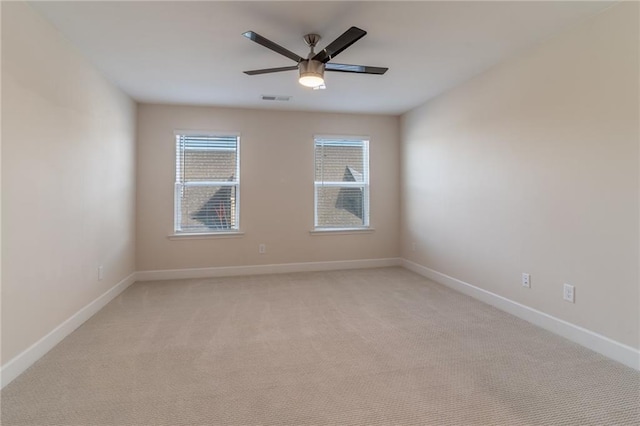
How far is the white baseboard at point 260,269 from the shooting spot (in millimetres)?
4414

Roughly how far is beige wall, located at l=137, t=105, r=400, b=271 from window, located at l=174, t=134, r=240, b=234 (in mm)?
117

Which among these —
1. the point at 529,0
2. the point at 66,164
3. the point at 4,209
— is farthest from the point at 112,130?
the point at 529,0

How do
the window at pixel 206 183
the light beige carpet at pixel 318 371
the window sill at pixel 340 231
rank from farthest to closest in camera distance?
the window sill at pixel 340 231 → the window at pixel 206 183 → the light beige carpet at pixel 318 371

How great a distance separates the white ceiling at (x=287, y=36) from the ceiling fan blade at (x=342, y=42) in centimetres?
27

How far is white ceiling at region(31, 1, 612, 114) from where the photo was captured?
86.7 inches

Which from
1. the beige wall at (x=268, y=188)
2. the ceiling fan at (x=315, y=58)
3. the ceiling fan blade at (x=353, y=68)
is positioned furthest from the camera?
the beige wall at (x=268, y=188)

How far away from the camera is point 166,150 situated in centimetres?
441

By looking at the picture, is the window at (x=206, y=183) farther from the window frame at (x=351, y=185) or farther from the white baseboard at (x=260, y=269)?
the window frame at (x=351, y=185)

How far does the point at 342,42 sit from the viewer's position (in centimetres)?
210

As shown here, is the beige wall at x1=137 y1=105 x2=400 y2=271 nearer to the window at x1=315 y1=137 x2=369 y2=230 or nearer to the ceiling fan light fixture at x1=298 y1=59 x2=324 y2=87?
the window at x1=315 y1=137 x2=369 y2=230

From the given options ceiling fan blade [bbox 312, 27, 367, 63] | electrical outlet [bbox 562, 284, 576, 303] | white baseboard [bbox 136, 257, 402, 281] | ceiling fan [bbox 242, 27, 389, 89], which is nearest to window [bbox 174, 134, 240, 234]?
white baseboard [bbox 136, 257, 402, 281]

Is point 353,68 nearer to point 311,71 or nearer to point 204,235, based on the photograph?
point 311,71

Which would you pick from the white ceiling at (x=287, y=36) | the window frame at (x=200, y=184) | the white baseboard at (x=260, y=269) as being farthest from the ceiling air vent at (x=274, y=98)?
the white baseboard at (x=260, y=269)

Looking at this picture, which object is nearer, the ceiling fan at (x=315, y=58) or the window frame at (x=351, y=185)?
the ceiling fan at (x=315, y=58)
